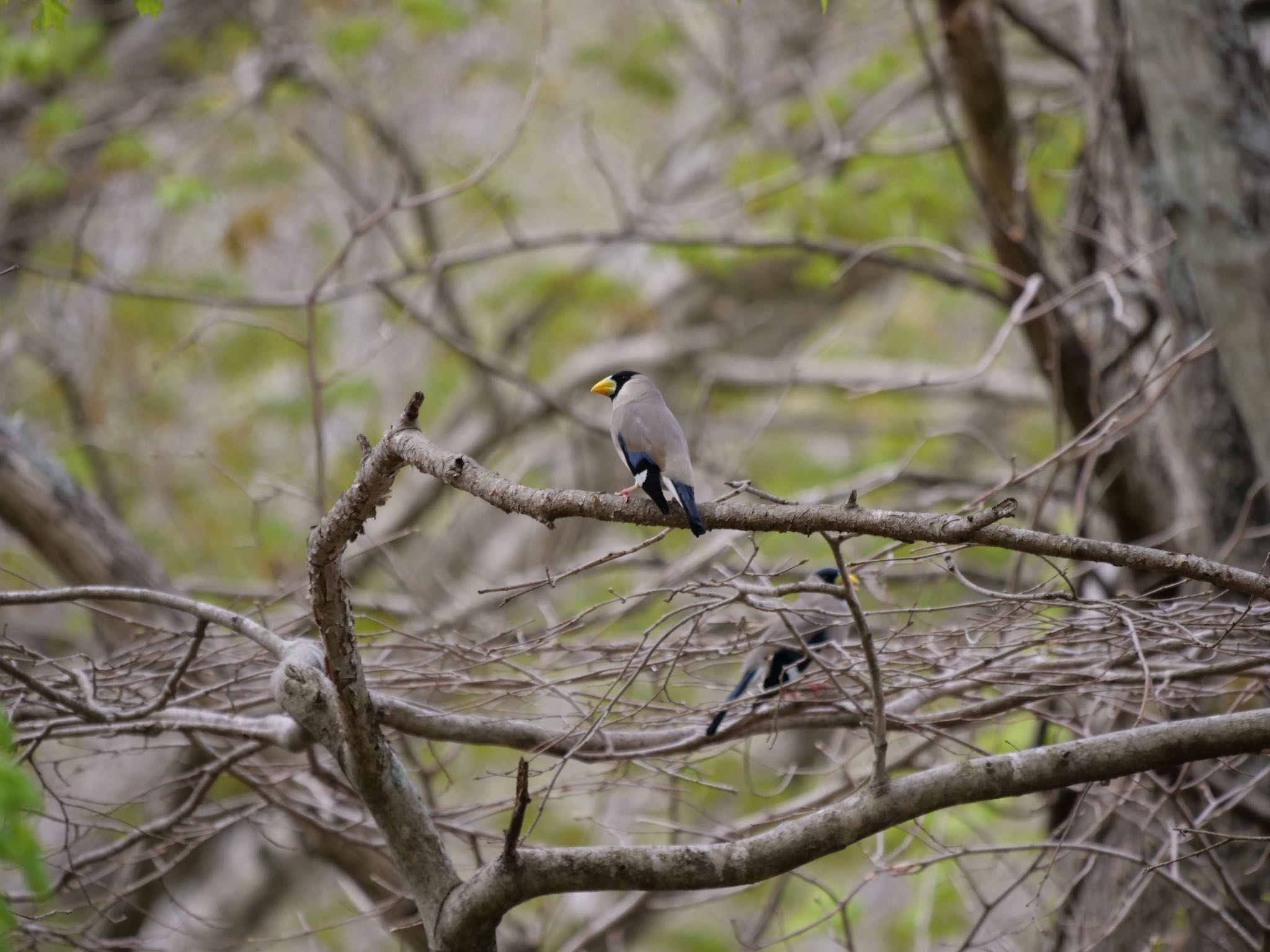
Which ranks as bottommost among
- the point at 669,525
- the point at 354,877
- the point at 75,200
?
the point at 354,877

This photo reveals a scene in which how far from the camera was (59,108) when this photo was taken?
26.1 feet

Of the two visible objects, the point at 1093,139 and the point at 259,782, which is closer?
the point at 259,782

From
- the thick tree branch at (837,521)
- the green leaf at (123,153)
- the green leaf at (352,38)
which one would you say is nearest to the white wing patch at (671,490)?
the thick tree branch at (837,521)

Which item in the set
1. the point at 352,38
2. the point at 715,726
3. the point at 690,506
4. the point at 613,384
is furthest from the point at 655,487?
the point at 352,38

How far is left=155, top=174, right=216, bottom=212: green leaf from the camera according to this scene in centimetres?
746

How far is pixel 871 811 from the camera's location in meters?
2.59

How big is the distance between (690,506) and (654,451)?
0.62 metres

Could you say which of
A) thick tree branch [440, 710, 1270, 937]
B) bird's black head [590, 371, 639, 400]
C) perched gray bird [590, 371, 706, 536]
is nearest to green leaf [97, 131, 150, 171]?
bird's black head [590, 371, 639, 400]

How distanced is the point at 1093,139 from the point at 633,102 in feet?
33.1

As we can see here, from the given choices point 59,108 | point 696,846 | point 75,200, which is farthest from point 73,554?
point 75,200

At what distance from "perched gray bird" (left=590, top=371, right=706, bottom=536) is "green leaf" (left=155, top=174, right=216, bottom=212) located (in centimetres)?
456

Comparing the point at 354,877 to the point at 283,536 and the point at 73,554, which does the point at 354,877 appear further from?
the point at 283,536

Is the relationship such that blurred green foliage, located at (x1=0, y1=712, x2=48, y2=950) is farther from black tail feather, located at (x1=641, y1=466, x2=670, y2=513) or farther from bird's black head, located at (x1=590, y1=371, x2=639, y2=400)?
bird's black head, located at (x1=590, y1=371, x2=639, y2=400)

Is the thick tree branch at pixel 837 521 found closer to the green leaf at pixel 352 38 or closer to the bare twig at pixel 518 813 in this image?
the bare twig at pixel 518 813
